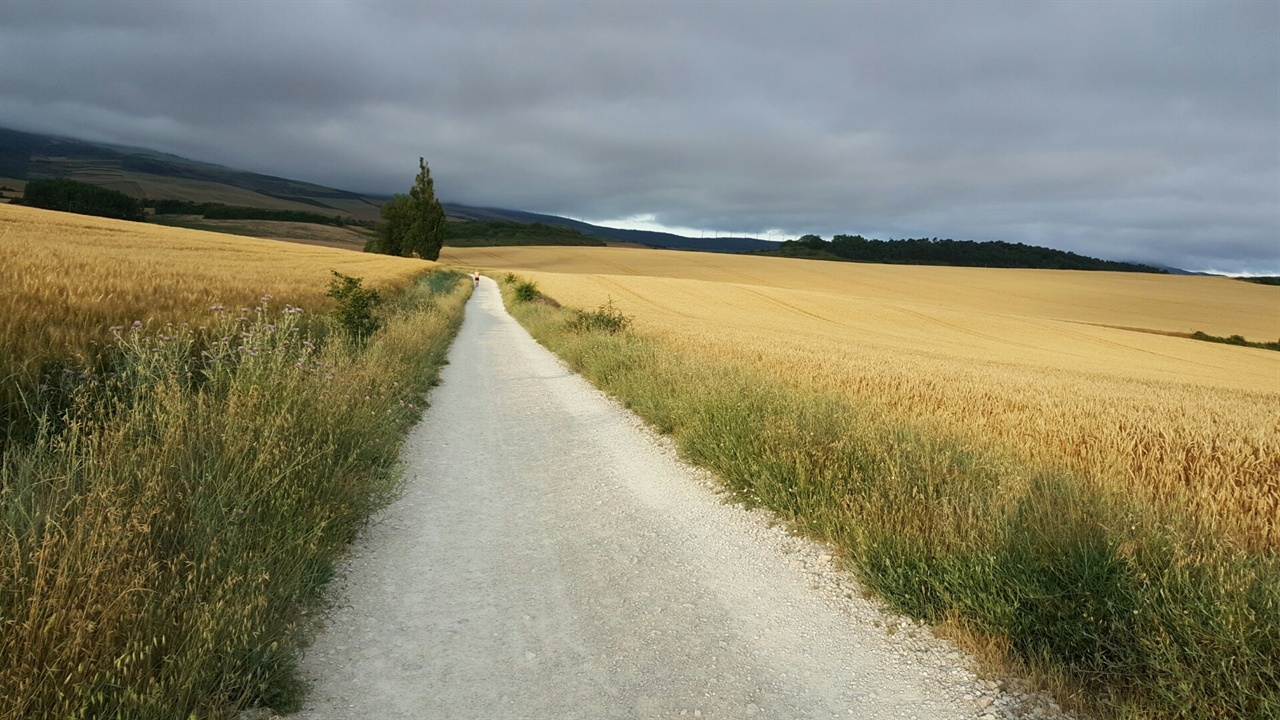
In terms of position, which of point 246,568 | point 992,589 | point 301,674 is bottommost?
point 301,674

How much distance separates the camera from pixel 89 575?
2713mm

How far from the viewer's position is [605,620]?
381 cm

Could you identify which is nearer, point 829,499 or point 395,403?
point 829,499

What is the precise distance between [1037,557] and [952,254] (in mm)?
132735

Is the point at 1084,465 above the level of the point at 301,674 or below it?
above

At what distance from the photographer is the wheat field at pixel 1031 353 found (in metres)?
6.44

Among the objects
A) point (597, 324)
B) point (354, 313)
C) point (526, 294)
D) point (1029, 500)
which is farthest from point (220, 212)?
point (1029, 500)

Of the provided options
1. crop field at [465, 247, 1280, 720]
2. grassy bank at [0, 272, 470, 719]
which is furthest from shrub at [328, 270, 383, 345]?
grassy bank at [0, 272, 470, 719]

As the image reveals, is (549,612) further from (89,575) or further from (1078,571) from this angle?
(1078,571)

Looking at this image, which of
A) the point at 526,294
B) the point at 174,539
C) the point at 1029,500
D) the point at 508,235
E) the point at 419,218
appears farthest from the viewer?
the point at 508,235

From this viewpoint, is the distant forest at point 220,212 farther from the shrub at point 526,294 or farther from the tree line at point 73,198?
the shrub at point 526,294

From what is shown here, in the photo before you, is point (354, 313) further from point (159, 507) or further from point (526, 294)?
point (526, 294)

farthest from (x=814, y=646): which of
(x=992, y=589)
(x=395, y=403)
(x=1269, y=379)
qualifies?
(x=1269, y=379)

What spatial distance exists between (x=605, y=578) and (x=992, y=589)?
2.40 m
